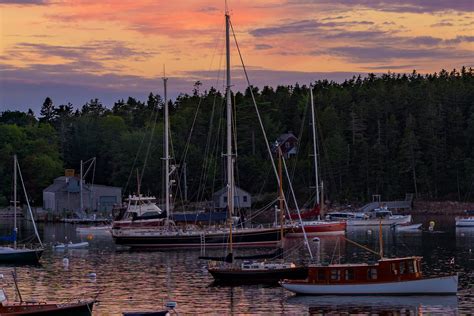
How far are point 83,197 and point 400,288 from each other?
11277cm

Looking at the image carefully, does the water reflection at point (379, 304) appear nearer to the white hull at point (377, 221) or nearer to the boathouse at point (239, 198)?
the white hull at point (377, 221)

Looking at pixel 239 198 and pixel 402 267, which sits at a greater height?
pixel 239 198

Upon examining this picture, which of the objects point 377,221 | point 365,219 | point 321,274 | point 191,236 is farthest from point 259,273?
point 365,219

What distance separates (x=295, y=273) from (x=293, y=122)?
122 m

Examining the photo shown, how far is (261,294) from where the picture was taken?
6650cm

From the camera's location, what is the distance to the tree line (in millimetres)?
166875

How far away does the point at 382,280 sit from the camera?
6397 centimetres

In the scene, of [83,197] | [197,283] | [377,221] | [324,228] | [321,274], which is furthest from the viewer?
[83,197]

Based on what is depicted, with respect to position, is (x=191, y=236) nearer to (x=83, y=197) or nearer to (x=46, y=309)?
(x=46, y=309)

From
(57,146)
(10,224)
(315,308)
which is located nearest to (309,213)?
(10,224)

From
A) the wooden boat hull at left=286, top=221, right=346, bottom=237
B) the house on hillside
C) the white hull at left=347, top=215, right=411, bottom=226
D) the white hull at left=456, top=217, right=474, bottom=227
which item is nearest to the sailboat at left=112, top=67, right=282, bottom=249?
the wooden boat hull at left=286, top=221, right=346, bottom=237

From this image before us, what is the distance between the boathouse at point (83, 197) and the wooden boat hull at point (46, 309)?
11816 centimetres

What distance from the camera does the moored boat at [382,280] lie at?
63.9m

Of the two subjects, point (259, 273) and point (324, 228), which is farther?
point (324, 228)
